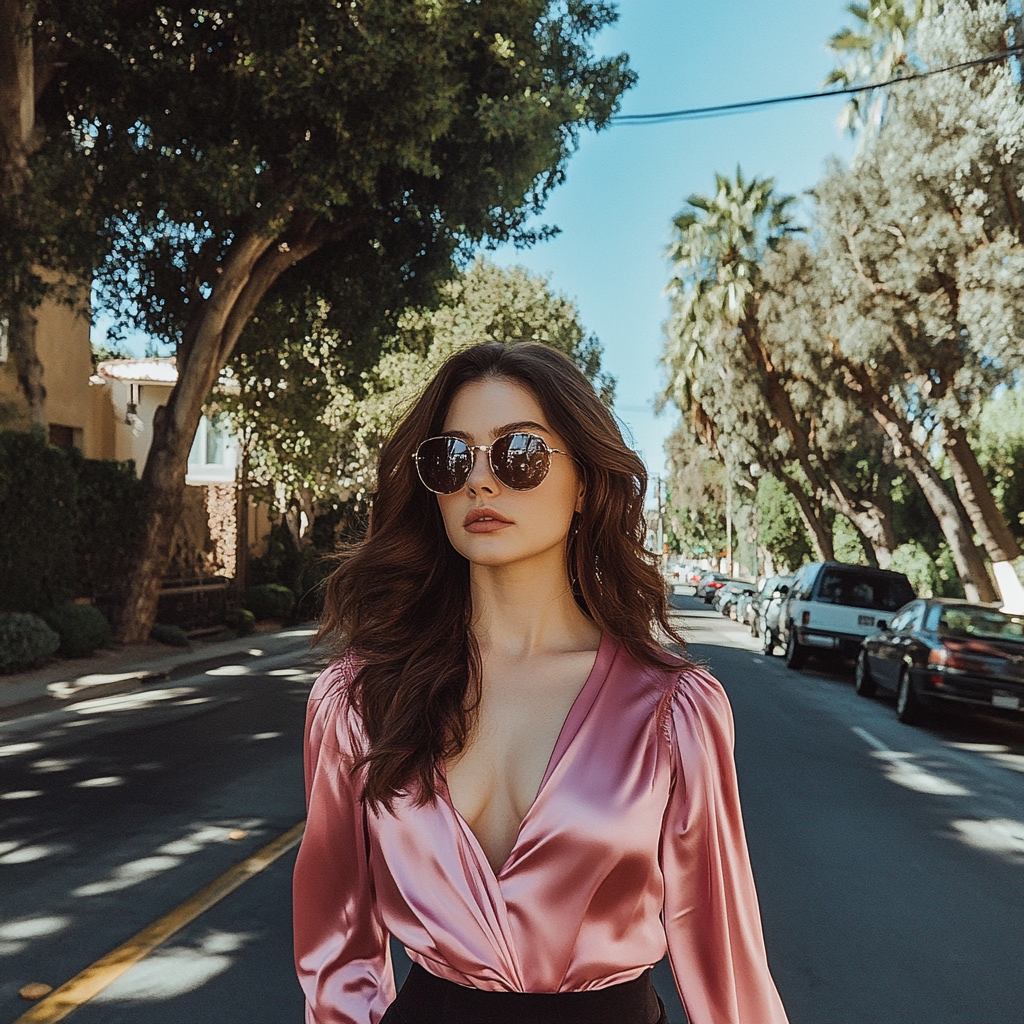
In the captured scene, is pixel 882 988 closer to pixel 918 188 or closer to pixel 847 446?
pixel 918 188

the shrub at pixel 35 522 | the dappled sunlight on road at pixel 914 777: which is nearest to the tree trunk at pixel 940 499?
the dappled sunlight on road at pixel 914 777

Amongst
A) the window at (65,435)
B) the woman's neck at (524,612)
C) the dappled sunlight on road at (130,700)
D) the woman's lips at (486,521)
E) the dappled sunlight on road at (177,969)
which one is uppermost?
the window at (65,435)

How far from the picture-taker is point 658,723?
75.9 inches

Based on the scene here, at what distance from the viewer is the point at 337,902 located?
2029 millimetres

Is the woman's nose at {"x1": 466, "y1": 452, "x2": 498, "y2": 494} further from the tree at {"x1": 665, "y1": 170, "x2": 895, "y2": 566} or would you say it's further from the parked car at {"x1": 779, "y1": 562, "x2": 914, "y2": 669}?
the tree at {"x1": 665, "y1": 170, "x2": 895, "y2": 566}

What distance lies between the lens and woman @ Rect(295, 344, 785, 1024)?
1816 millimetres

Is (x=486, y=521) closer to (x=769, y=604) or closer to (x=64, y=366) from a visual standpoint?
(x=769, y=604)

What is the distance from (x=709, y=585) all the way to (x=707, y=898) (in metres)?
52.2

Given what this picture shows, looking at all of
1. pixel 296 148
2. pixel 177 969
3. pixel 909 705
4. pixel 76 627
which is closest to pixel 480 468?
pixel 177 969

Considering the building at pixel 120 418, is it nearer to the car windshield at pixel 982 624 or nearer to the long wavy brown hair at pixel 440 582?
the car windshield at pixel 982 624

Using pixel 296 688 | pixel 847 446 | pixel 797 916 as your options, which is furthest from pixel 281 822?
pixel 847 446

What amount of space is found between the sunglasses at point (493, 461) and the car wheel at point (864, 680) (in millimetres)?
15234

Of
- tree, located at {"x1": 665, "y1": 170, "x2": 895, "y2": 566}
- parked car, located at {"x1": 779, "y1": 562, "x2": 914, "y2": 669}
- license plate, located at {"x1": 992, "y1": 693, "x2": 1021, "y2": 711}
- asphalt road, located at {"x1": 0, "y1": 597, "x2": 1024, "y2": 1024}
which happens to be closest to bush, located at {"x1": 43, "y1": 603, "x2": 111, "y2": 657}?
asphalt road, located at {"x1": 0, "y1": 597, "x2": 1024, "y2": 1024}

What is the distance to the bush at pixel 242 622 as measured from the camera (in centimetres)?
2513
